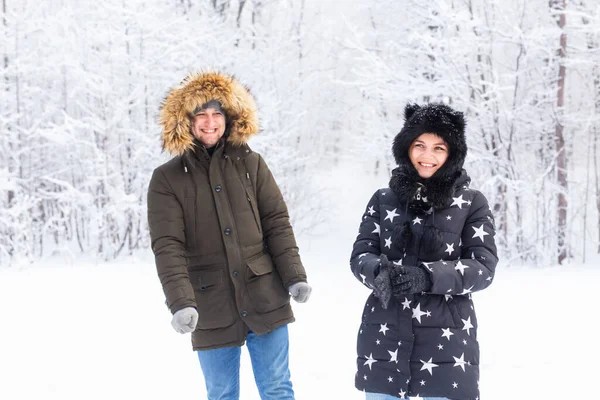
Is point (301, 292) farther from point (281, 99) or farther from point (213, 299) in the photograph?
point (281, 99)

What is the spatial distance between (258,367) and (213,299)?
0.37 m

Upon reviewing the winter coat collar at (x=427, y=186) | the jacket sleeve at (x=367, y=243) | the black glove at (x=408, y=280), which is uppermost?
the winter coat collar at (x=427, y=186)

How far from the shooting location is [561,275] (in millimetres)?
7617

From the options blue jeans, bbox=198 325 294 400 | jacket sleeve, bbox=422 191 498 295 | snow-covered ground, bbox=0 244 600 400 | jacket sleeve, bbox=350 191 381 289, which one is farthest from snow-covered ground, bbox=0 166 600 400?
jacket sleeve, bbox=422 191 498 295

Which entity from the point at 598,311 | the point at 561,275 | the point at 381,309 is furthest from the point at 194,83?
the point at 561,275

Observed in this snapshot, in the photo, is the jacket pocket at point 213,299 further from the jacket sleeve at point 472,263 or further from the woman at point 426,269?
the jacket sleeve at point 472,263

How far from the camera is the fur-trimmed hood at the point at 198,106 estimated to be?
8.63 feet

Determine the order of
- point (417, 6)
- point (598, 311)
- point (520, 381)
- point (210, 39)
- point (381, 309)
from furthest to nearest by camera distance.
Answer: point (210, 39), point (417, 6), point (598, 311), point (520, 381), point (381, 309)

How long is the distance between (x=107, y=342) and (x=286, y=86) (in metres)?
8.54

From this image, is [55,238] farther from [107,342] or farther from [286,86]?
[107,342]

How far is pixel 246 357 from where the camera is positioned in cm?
456

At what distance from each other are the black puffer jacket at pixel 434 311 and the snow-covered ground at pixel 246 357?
5.31 feet

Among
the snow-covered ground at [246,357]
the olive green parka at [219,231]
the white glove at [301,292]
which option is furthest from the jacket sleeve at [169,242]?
the snow-covered ground at [246,357]

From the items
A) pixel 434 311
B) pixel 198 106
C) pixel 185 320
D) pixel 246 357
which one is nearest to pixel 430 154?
pixel 434 311
